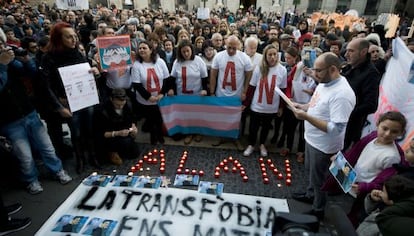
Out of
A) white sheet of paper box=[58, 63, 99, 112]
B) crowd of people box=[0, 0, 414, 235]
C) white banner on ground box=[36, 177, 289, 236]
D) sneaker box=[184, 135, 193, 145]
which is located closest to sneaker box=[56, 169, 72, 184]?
crowd of people box=[0, 0, 414, 235]

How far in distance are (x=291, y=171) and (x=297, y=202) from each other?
2.62 ft

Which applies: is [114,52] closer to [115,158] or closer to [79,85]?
[79,85]

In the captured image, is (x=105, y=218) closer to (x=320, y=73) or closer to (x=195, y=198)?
(x=195, y=198)

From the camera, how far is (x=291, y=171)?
14.4ft

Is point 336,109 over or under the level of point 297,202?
over

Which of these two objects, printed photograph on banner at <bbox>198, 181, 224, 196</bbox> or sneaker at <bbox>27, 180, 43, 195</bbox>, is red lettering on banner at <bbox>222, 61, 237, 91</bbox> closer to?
printed photograph on banner at <bbox>198, 181, 224, 196</bbox>

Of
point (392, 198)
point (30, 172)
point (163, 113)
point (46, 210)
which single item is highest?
point (392, 198)

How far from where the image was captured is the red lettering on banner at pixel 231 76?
4.58m

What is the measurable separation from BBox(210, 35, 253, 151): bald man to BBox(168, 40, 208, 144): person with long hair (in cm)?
21

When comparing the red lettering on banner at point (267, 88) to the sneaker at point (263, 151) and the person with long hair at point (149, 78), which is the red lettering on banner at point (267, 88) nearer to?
the sneaker at point (263, 151)

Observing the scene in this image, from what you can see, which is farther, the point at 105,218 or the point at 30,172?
the point at 30,172

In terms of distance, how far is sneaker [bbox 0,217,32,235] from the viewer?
3.04m

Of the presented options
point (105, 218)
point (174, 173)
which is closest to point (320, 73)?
point (174, 173)

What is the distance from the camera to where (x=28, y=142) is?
359cm
